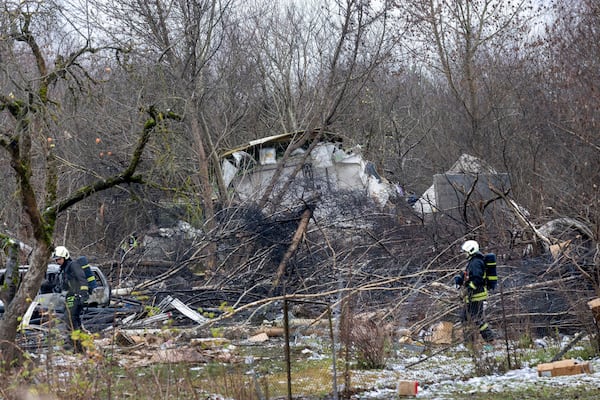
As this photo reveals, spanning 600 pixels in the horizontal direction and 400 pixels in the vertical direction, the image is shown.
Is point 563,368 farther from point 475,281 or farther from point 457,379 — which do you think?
point 475,281

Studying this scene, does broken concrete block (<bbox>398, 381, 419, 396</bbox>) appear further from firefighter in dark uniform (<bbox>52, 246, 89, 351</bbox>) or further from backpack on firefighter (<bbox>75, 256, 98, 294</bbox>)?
backpack on firefighter (<bbox>75, 256, 98, 294</bbox>)

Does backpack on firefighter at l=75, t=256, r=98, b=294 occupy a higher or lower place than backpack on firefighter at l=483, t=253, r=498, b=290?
higher

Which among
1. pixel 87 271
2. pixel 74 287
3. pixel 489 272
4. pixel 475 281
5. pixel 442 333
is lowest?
pixel 442 333

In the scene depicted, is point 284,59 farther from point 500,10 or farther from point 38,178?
point 38,178

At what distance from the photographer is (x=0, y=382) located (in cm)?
632

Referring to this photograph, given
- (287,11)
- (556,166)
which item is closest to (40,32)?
(556,166)

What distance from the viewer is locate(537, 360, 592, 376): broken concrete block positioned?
344 inches

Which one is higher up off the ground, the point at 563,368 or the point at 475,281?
the point at 475,281

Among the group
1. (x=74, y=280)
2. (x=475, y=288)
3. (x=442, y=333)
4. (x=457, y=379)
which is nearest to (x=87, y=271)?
(x=74, y=280)

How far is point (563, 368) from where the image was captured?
873cm

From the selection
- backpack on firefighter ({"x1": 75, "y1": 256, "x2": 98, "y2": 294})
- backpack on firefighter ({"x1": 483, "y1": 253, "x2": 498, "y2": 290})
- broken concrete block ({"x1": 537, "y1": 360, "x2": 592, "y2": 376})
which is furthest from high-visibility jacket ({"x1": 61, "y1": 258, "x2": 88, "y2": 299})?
broken concrete block ({"x1": 537, "y1": 360, "x2": 592, "y2": 376})

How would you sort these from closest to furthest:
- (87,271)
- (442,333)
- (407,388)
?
(407,388) < (442,333) < (87,271)

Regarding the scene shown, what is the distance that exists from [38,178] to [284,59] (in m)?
13.1

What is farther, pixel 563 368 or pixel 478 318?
pixel 478 318
